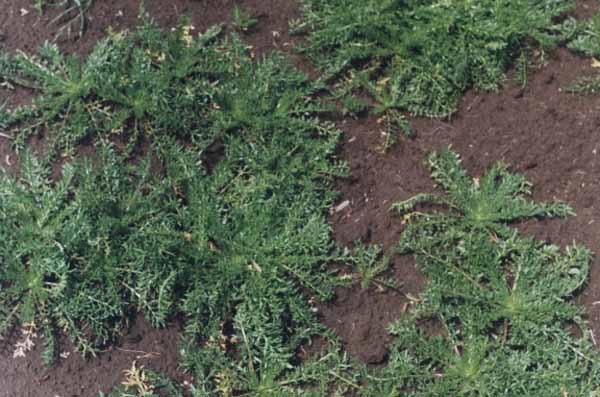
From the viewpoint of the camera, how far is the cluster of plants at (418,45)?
335 cm

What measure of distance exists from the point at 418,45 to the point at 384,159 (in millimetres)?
545

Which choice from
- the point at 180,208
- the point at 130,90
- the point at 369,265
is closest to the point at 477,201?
the point at 369,265

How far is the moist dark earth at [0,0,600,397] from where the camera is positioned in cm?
316

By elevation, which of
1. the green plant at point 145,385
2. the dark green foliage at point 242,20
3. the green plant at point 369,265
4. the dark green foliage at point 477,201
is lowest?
the green plant at point 145,385

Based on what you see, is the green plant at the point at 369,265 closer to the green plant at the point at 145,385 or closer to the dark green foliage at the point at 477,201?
the dark green foliage at the point at 477,201

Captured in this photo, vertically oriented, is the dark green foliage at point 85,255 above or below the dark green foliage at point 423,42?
below

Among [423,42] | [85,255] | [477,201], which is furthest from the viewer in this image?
[423,42]

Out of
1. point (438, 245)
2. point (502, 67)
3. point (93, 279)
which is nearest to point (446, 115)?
point (502, 67)

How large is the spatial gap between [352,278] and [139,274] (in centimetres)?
91

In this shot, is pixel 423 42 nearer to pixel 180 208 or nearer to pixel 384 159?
pixel 384 159

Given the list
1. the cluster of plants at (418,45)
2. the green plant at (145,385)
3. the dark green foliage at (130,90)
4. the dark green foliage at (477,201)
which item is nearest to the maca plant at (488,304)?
the dark green foliage at (477,201)

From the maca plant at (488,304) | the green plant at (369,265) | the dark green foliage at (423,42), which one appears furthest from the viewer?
the dark green foliage at (423,42)

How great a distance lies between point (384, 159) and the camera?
338 centimetres

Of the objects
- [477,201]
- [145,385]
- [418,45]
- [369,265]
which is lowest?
[145,385]
